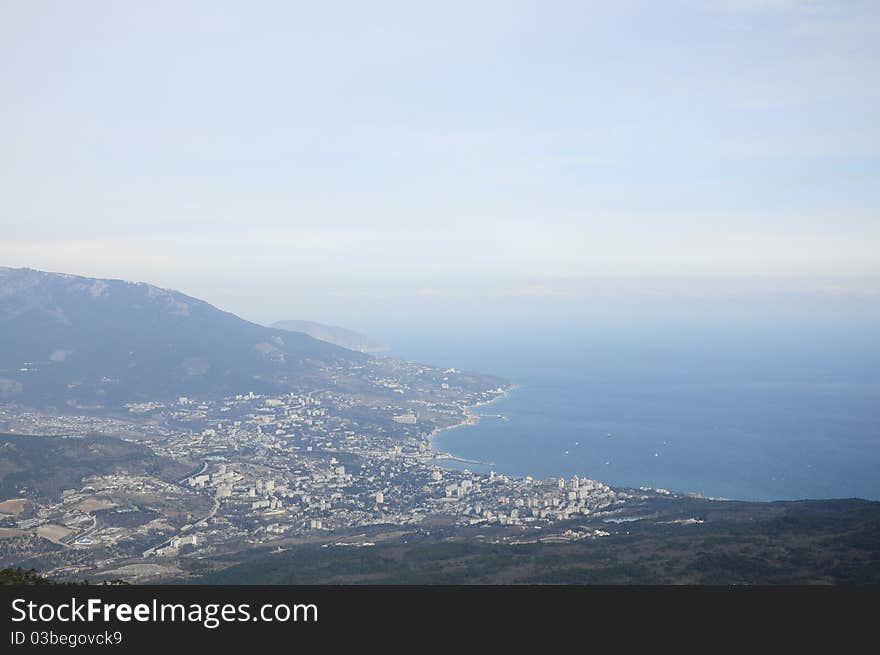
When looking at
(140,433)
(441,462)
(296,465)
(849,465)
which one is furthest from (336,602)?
(140,433)

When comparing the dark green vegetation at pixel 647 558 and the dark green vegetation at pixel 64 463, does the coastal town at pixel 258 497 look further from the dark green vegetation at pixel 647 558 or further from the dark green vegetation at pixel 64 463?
the dark green vegetation at pixel 647 558

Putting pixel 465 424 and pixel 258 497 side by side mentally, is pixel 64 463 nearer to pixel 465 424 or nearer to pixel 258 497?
pixel 258 497

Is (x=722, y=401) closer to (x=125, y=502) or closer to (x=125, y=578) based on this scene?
(x=125, y=502)

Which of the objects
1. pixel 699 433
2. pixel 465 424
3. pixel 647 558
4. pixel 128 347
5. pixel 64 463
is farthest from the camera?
pixel 128 347

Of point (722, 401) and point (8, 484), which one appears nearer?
point (8, 484)

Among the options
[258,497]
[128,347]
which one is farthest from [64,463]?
[128,347]

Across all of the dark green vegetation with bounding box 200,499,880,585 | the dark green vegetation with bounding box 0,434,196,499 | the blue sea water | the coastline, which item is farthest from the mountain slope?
the dark green vegetation with bounding box 200,499,880,585

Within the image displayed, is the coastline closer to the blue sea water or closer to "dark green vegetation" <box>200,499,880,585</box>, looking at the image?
the blue sea water
